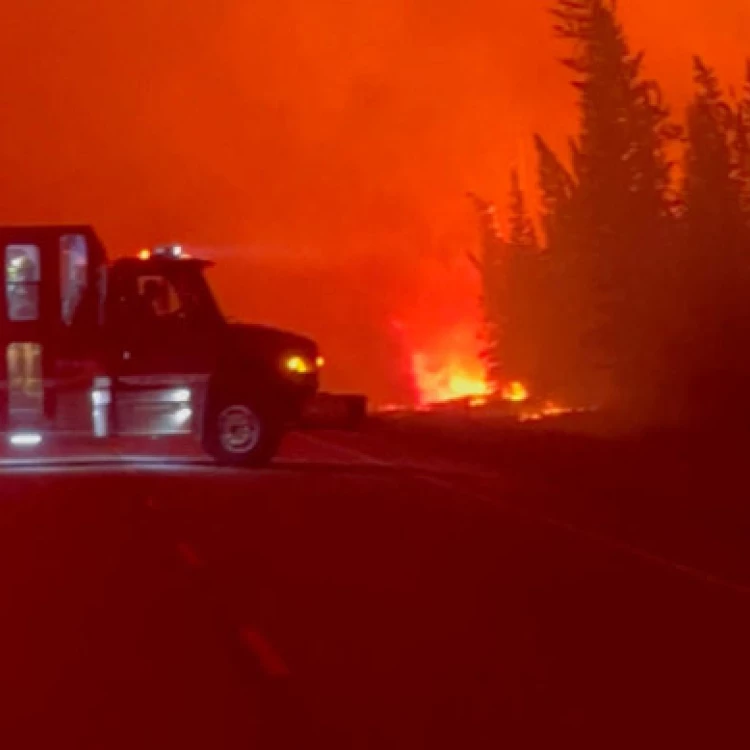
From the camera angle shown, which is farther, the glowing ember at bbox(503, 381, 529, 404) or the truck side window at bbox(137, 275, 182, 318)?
the glowing ember at bbox(503, 381, 529, 404)

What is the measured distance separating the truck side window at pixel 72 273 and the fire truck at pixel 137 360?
0.05ft

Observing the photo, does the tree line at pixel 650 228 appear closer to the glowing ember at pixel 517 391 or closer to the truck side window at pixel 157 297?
the glowing ember at pixel 517 391

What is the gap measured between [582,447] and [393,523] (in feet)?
51.1

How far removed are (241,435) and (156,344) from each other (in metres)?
1.82

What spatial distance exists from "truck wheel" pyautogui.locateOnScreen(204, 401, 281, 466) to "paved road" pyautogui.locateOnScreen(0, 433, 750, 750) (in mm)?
7506

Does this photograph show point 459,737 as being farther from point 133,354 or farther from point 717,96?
point 717,96

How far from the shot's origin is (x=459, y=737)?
11.1 metres

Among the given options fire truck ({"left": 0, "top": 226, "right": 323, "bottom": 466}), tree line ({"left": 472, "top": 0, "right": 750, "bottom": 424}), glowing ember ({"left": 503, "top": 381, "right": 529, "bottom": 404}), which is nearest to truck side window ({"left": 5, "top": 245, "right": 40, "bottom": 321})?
fire truck ({"left": 0, "top": 226, "right": 323, "bottom": 466})

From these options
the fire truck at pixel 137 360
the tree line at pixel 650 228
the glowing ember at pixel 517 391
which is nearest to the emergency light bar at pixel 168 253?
the fire truck at pixel 137 360

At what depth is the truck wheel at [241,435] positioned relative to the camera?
33.9 m

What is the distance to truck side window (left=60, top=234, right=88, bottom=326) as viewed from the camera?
34.2 meters

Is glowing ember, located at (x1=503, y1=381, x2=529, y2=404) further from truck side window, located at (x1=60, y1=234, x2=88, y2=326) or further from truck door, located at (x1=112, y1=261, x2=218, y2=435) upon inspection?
truck door, located at (x1=112, y1=261, x2=218, y2=435)

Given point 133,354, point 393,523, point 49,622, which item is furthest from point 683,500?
point 49,622

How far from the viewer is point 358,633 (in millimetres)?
15047
